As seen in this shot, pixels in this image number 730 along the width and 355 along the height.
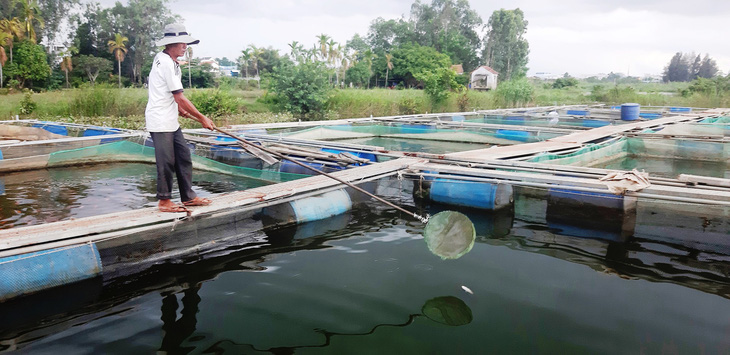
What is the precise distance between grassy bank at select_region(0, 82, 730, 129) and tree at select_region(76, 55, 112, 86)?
9.22 meters

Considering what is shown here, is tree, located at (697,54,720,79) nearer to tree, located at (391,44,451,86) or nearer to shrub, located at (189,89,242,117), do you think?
tree, located at (391,44,451,86)

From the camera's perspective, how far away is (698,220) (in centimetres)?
461

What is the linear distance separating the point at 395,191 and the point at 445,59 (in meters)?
36.1

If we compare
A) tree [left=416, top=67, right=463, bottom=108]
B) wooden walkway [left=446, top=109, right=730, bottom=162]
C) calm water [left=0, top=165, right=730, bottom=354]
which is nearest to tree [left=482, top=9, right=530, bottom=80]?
tree [left=416, top=67, right=463, bottom=108]

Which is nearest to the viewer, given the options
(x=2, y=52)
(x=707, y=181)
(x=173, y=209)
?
(x=173, y=209)

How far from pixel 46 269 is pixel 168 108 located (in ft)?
4.98

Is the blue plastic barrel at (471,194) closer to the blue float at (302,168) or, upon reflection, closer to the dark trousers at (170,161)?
the blue float at (302,168)

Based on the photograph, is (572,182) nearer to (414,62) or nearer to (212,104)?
(212,104)

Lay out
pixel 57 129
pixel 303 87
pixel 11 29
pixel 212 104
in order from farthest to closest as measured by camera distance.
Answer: pixel 11 29
pixel 303 87
pixel 212 104
pixel 57 129

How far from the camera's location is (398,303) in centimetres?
349

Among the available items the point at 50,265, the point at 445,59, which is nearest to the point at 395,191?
the point at 50,265

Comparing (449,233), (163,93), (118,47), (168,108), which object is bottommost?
(449,233)

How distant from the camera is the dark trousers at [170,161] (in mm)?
3992

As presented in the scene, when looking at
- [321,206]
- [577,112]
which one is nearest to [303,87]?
[577,112]
